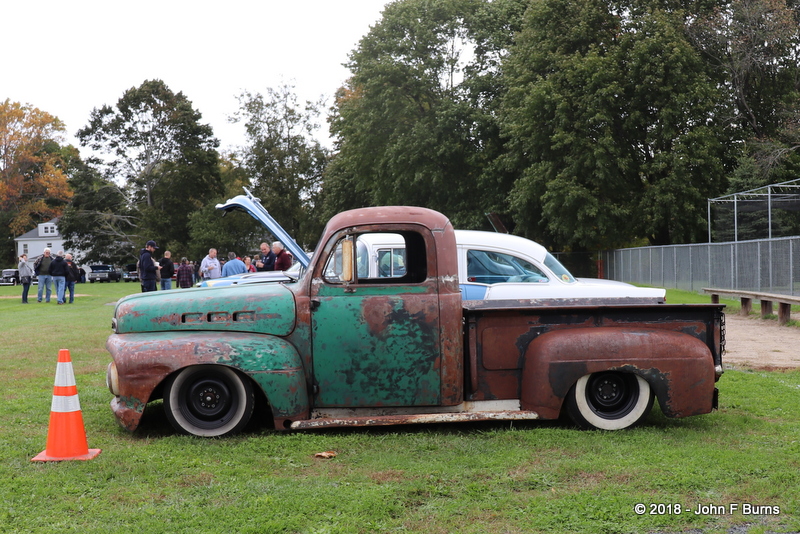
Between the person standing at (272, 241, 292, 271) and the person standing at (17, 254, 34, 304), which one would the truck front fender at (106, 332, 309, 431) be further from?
the person standing at (17, 254, 34, 304)

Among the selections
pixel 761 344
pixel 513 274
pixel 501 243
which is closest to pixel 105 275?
pixel 501 243

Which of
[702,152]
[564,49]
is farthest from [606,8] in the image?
[702,152]

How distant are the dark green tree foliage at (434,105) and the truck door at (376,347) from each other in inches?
1355

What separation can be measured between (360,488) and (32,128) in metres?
78.2

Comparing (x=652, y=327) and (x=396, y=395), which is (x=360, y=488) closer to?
(x=396, y=395)

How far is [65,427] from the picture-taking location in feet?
19.1

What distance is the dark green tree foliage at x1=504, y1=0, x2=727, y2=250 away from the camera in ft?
104

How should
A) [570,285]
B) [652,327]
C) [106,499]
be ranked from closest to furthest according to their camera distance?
[106,499], [652,327], [570,285]

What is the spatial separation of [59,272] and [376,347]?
21691 mm

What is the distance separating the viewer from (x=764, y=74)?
3381 cm

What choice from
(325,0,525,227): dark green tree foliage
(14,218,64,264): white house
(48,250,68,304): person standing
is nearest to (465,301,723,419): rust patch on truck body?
(48,250,68,304): person standing

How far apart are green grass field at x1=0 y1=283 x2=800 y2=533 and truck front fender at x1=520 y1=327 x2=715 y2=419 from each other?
0.27 meters

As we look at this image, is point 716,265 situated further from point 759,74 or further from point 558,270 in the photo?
point 558,270

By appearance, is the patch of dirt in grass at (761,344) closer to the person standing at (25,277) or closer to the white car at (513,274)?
the white car at (513,274)
